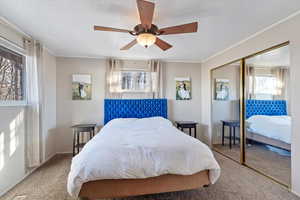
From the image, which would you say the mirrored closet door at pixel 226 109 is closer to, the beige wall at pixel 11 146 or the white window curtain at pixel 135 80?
the white window curtain at pixel 135 80

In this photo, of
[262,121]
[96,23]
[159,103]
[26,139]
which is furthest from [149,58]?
[26,139]

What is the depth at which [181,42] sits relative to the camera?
3.21 meters

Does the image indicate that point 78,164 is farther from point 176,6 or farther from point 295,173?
point 295,173

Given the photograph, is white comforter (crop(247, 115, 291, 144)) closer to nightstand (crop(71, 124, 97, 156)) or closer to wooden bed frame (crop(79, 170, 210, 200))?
wooden bed frame (crop(79, 170, 210, 200))

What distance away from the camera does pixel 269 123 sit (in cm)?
284

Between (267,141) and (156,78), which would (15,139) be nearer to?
(156,78)

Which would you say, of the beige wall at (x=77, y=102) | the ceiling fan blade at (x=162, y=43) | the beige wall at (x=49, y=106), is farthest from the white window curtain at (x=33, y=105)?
the ceiling fan blade at (x=162, y=43)

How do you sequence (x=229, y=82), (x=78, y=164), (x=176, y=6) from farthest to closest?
(x=229, y=82) → (x=176, y=6) → (x=78, y=164)

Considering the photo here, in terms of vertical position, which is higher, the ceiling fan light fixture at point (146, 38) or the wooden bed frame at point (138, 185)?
the ceiling fan light fixture at point (146, 38)

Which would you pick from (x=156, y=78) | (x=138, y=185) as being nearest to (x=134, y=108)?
(x=156, y=78)

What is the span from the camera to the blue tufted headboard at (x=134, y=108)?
13.6 feet

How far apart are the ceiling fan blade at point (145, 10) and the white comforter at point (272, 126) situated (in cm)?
253

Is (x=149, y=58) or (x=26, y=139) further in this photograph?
(x=149, y=58)

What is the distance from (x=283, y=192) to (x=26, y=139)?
14.4 ft
